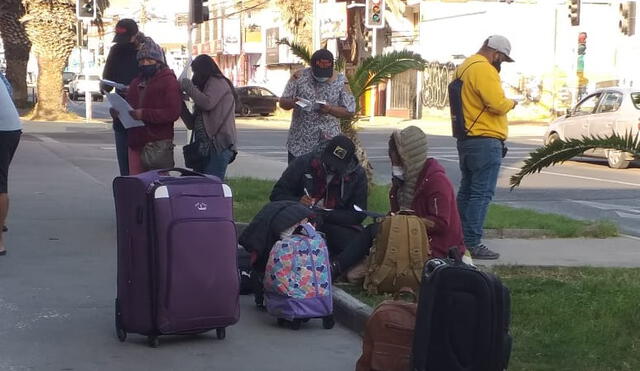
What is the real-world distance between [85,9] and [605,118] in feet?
50.2

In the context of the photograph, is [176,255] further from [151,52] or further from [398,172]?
[151,52]

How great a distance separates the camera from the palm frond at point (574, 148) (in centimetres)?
Result: 646

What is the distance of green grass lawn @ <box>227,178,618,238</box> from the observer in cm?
1084

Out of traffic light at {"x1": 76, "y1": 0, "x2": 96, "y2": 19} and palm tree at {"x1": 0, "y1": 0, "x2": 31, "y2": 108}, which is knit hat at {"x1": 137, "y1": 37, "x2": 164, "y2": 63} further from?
palm tree at {"x1": 0, "y1": 0, "x2": 31, "y2": 108}

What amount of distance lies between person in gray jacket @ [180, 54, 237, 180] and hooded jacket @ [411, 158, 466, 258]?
248 centimetres

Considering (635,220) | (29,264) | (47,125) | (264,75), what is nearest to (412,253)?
(29,264)

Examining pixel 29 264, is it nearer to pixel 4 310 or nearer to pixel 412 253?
pixel 4 310

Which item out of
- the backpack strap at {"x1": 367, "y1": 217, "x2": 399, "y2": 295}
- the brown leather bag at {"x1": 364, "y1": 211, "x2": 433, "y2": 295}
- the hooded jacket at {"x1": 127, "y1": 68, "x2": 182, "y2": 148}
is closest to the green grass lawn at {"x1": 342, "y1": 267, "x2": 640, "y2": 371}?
the backpack strap at {"x1": 367, "y1": 217, "x2": 399, "y2": 295}

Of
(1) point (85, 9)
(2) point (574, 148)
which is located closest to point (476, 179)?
(2) point (574, 148)

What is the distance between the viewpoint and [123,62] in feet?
33.0

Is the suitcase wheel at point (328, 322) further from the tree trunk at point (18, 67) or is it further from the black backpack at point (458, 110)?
the tree trunk at point (18, 67)

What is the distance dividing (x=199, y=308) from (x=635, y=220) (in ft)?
26.7

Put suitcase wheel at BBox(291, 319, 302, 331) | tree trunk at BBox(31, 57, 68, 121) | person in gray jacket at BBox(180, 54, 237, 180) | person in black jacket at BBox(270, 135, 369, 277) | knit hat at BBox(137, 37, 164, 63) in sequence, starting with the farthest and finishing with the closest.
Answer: tree trunk at BBox(31, 57, 68, 121) < person in gray jacket at BBox(180, 54, 237, 180) < knit hat at BBox(137, 37, 164, 63) < person in black jacket at BBox(270, 135, 369, 277) < suitcase wheel at BBox(291, 319, 302, 331)

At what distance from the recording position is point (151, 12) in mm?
89125
